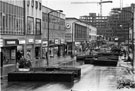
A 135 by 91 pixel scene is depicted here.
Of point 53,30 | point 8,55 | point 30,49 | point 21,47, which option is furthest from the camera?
point 53,30

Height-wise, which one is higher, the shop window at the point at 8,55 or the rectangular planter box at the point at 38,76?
the shop window at the point at 8,55

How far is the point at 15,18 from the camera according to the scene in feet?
173

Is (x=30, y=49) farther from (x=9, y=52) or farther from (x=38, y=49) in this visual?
(x=9, y=52)

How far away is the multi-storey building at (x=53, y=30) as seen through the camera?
75750 mm

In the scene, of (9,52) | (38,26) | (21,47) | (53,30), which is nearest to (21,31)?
(21,47)

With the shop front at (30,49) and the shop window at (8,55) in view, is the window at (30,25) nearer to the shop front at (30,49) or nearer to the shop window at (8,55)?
the shop front at (30,49)

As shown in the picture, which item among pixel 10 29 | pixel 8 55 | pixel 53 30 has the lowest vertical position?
pixel 8 55

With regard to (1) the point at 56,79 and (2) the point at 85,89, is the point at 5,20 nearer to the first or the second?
(1) the point at 56,79

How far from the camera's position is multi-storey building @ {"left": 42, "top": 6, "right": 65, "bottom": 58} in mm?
75750

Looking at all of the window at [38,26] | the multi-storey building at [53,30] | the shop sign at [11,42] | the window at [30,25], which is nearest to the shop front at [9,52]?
the shop sign at [11,42]

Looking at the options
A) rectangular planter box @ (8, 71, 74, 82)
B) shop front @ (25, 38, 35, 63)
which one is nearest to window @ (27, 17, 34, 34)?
shop front @ (25, 38, 35, 63)

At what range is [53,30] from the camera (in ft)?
282

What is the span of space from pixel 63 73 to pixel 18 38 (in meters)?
28.3

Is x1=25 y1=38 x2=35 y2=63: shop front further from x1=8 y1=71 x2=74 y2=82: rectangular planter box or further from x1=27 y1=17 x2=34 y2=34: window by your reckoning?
x1=8 y1=71 x2=74 y2=82: rectangular planter box
